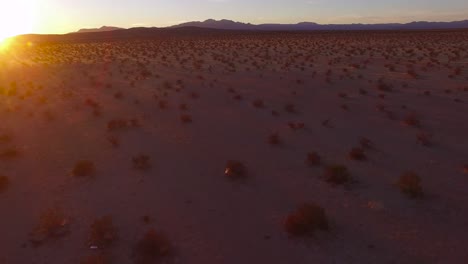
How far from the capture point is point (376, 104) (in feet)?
60.8

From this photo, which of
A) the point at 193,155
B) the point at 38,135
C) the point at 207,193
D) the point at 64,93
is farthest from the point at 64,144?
the point at 64,93

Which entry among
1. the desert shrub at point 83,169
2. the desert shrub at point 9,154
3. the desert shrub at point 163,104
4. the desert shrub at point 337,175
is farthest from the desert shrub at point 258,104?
the desert shrub at point 9,154

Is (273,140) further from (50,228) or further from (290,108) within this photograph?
(50,228)

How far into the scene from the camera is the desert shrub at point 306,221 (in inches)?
314

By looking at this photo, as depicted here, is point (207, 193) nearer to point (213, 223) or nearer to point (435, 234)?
point (213, 223)

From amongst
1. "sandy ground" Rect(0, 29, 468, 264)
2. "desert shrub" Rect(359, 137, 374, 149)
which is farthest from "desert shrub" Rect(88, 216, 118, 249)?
"desert shrub" Rect(359, 137, 374, 149)

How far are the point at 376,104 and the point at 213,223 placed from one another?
12244 mm

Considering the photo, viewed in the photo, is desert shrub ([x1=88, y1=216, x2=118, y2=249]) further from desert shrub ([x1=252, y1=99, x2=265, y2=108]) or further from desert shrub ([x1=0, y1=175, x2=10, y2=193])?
desert shrub ([x1=252, y1=99, x2=265, y2=108])

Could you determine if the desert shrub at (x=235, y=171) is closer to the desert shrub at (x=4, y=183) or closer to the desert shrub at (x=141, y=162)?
the desert shrub at (x=141, y=162)

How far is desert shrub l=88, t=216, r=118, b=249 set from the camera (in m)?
7.70

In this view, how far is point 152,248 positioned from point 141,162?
14.5 feet

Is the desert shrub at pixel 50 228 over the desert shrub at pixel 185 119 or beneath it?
over

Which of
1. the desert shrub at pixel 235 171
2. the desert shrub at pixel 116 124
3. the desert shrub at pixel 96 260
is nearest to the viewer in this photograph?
the desert shrub at pixel 96 260

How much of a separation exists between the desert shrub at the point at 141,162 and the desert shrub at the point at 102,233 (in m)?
3.25
